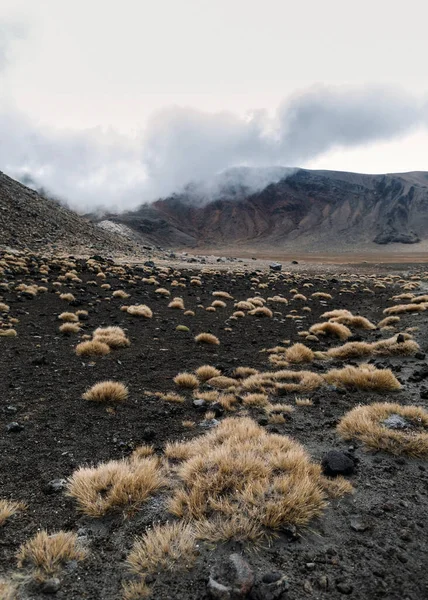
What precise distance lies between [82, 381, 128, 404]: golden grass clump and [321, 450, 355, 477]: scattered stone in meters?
4.13

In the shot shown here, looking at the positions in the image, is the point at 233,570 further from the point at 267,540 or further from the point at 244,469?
the point at 244,469

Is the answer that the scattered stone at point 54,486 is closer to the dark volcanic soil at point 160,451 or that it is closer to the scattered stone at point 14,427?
the dark volcanic soil at point 160,451

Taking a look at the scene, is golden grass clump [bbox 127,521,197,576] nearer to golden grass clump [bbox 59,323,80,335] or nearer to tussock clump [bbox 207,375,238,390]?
tussock clump [bbox 207,375,238,390]

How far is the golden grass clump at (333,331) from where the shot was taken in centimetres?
1316

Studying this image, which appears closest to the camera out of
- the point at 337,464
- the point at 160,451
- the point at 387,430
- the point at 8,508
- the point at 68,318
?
the point at 8,508

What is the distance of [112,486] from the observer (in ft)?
12.7

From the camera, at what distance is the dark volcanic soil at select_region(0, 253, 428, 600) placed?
283 centimetres

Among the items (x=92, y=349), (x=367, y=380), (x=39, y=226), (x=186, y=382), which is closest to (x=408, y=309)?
(x=367, y=380)

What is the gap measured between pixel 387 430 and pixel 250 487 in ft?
8.69

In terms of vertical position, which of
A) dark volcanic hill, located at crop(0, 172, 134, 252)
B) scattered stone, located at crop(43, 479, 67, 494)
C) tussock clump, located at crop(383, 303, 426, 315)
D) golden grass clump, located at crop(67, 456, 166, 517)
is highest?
dark volcanic hill, located at crop(0, 172, 134, 252)

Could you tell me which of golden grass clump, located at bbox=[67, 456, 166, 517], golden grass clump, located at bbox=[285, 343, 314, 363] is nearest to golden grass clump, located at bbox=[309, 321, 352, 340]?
golden grass clump, located at bbox=[285, 343, 314, 363]

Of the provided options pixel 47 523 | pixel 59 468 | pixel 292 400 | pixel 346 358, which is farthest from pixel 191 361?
pixel 47 523

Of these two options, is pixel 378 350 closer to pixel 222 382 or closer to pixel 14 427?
pixel 222 382

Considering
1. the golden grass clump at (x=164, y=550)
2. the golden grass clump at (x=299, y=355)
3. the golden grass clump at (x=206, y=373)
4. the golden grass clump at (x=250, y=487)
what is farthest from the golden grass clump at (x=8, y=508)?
the golden grass clump at (x=299, y=355)
